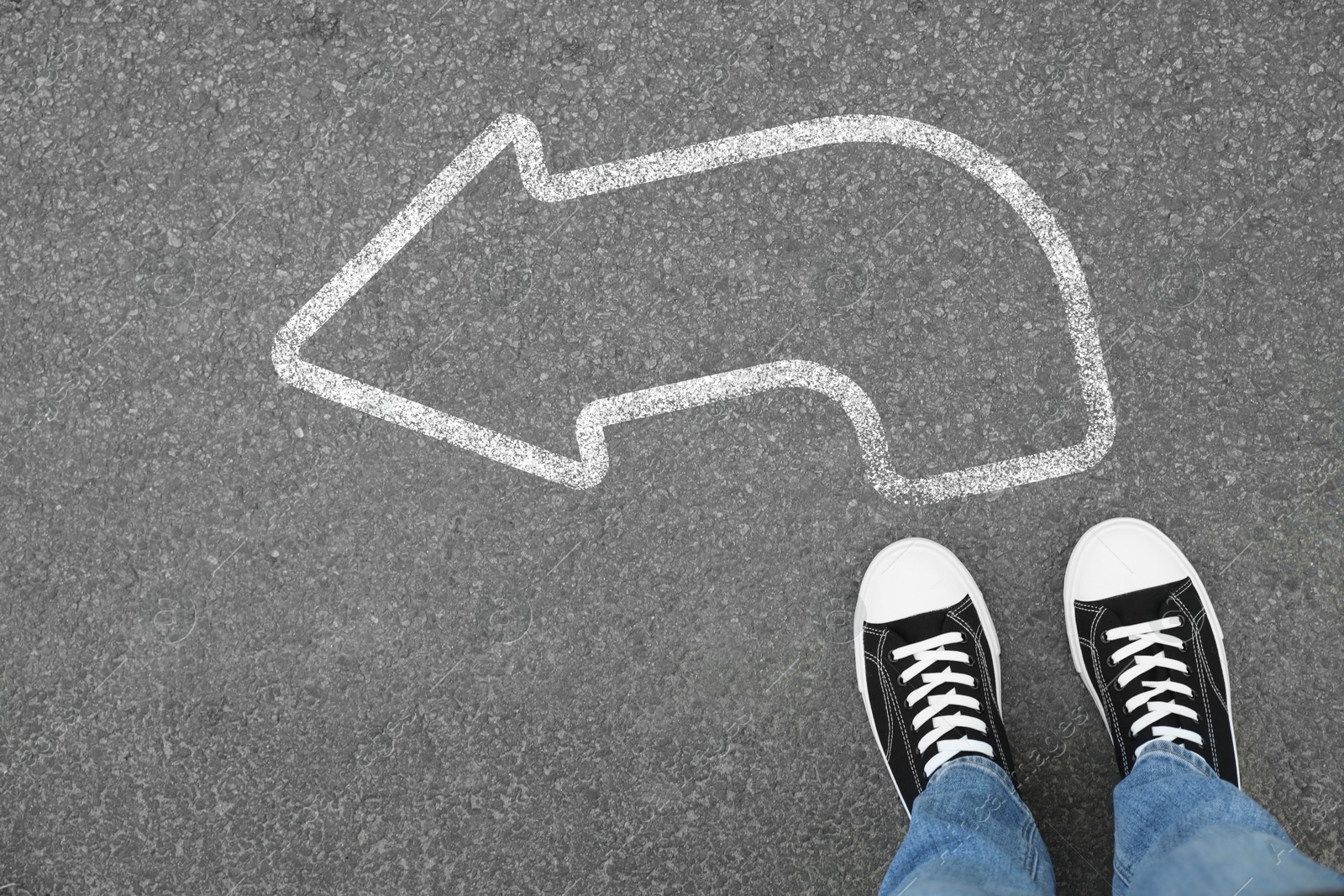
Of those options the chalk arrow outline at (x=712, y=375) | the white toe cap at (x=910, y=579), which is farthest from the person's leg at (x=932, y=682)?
the chalk arrow outline at (x=712, y=375)

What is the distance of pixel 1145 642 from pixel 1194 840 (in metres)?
0.58

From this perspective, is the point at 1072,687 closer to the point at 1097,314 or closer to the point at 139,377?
the point at 1097,314

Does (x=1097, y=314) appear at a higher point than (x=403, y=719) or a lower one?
higher

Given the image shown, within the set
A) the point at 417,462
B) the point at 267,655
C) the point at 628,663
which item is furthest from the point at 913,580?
the point at 267,655

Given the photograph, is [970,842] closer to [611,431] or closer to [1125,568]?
[1125,568]

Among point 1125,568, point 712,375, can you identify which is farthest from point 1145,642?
point 712,375

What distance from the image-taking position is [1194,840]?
6.40 feet

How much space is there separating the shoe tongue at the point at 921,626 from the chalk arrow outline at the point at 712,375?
0.34 meters

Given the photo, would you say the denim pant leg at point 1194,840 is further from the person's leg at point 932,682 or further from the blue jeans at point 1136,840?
the person's leg at point 932,682

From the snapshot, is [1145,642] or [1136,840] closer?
[1136,840]

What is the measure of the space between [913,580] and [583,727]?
1.05 m

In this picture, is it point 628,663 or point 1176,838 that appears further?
point 628,663

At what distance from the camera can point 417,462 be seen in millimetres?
2379

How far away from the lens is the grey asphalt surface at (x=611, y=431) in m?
2.33
